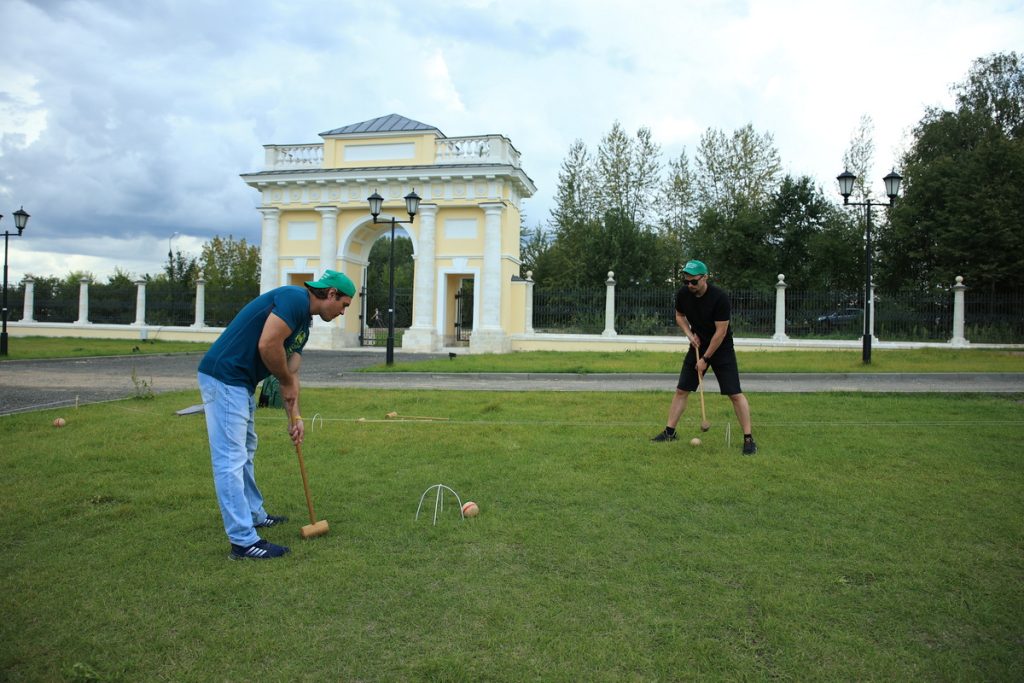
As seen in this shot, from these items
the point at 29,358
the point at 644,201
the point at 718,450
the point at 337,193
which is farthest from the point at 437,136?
the point at 718,450

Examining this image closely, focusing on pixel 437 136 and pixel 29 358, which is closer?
pixel 29 358

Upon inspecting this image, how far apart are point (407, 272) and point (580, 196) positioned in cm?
2684

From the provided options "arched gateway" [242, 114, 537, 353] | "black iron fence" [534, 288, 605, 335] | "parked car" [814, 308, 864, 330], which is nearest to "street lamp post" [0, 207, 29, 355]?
"arched gateway" [242, 114, 537, 353]

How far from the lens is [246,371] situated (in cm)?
431

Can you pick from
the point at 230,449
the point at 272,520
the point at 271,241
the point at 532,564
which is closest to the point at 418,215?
the point at 271,241

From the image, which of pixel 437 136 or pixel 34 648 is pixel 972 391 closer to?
pixel 34 648

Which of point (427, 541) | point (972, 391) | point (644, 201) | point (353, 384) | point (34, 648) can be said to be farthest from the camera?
point (644, 201)

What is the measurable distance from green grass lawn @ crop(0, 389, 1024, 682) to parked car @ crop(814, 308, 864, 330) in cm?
1614

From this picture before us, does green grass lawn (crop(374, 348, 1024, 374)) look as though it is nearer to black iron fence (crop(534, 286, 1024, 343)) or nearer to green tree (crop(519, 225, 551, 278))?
black iron fence (crop(534, 286, 1024, 343))

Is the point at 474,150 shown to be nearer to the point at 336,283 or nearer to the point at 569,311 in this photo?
the point at 569,311

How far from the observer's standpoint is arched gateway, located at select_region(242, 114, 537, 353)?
84.1 ft

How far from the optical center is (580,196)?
137 ft

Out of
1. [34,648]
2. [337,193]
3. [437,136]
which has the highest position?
[437,136]

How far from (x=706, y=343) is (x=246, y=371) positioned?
4756mm
